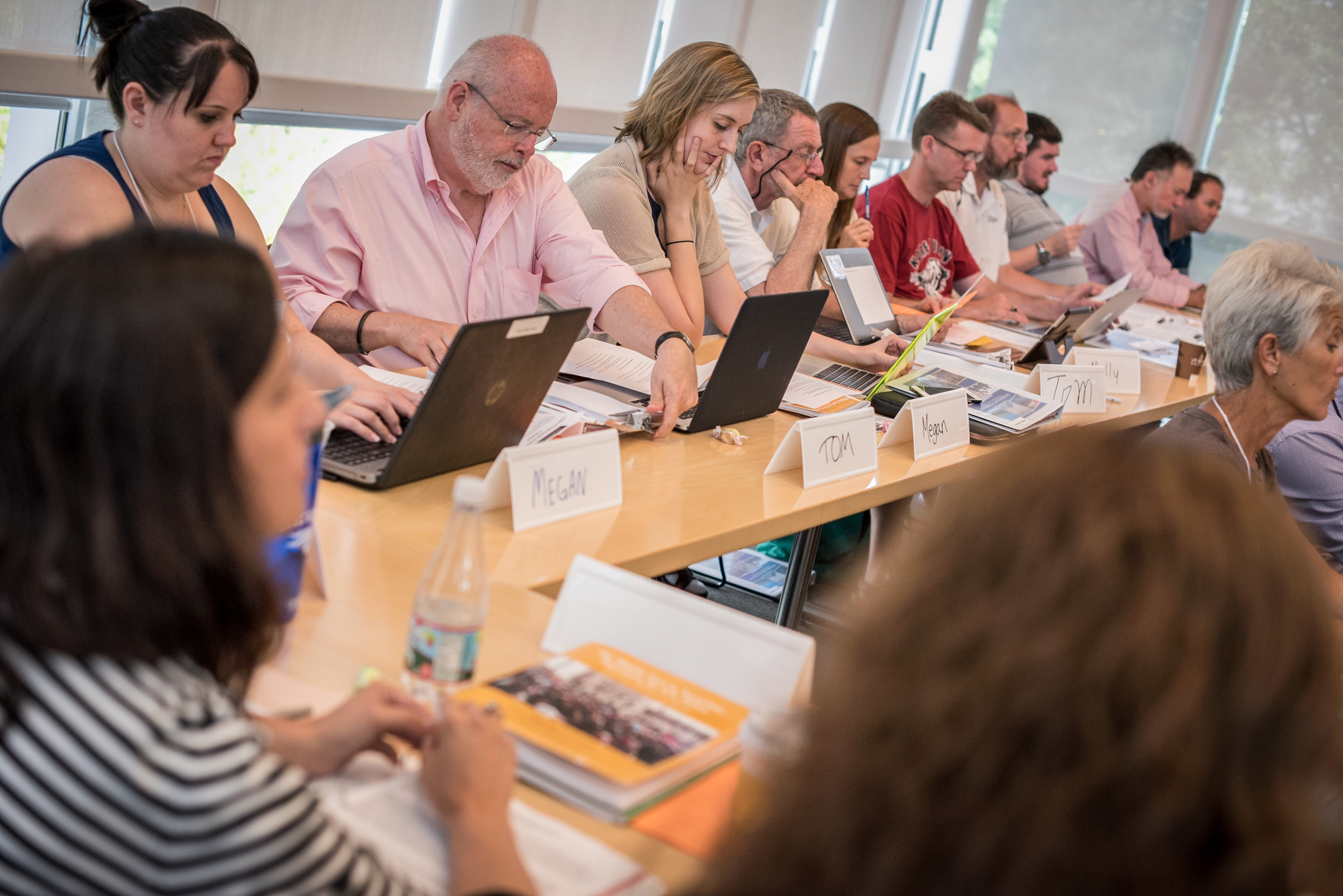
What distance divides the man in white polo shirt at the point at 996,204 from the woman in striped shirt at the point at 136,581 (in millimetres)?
4271

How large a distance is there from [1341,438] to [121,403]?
258 cm

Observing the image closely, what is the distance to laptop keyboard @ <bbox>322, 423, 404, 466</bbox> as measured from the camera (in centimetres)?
162

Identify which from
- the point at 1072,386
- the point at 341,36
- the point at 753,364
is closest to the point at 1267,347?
the point at 1072,386

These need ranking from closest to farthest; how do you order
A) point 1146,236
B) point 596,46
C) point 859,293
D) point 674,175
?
point 674,175 → point 859,293 → point 596,46 → point 1146,236

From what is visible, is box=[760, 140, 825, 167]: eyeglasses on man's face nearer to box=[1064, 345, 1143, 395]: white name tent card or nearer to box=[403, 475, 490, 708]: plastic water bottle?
box=[1064, 345, 1143, 395]: white name tent card

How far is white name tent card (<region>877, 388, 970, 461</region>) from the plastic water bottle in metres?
1.29

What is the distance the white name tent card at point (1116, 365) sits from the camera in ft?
10.7

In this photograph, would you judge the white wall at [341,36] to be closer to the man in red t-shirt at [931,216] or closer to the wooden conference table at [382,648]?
the man in red t-shirt at [931,216]

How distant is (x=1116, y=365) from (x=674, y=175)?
4.66 feet

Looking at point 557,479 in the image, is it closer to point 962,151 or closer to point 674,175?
point 674,175

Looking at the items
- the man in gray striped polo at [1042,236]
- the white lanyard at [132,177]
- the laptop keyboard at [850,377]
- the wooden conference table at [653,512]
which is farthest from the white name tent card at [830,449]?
the man in gray striped polo at [1042,236]

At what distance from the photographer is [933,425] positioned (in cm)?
228

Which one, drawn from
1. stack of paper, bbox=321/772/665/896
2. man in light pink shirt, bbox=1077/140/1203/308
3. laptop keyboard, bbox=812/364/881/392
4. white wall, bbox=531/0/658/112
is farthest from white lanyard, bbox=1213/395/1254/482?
man in light pink shirt, bbox=1077/140/1203/308

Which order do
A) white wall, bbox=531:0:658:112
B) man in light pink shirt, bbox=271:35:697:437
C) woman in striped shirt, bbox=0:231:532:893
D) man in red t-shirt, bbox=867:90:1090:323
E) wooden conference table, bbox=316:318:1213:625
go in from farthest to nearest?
white wall, bbox=531:0:658:112 → man in red t-shirt, bbox=867:90:1090:323 → man in light pink shirt, bbox=271:35:697:437 → wooden conference table, bbox=316:318:1213:625 → woman in striped shirt, bbox=0:231:532:893
